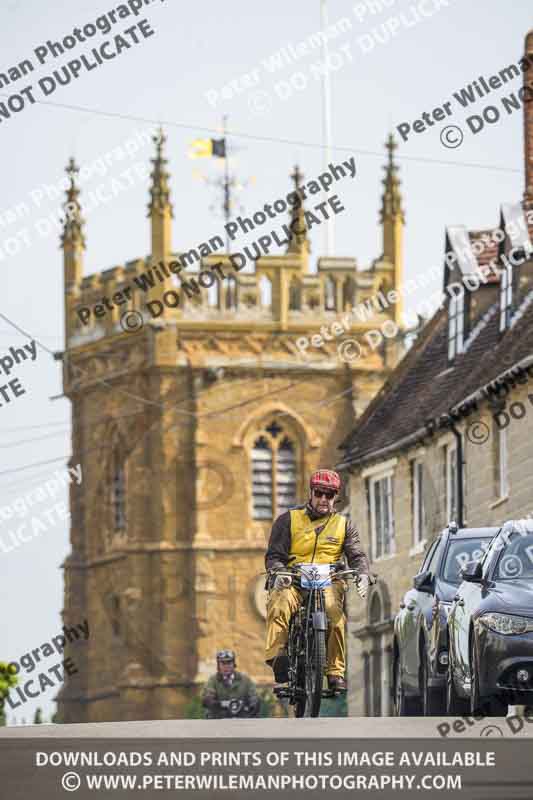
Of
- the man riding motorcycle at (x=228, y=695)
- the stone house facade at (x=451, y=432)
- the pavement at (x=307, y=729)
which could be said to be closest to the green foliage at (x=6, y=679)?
the man riding motorcycle at (x=228, y=695)

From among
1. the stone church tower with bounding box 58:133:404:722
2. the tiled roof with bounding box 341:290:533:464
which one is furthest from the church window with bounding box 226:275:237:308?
the tiled roof with bounding box 341:290:533:464

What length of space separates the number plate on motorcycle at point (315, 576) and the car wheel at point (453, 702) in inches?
69.7

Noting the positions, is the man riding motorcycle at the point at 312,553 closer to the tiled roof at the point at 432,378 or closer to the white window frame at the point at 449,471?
the tiled roof at the point at 432,378

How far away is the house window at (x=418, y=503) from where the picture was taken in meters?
45.2

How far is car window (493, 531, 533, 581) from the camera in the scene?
62.6 feet

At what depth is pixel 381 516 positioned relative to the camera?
4909cm

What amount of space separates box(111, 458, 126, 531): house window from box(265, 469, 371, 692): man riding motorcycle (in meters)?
68.2

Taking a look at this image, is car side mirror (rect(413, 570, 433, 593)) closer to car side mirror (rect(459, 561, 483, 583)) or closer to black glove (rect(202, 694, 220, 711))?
car side mirror (rect(459, 561, 483, 583))

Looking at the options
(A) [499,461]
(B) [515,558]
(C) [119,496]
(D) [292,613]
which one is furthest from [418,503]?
(C) [119,496]

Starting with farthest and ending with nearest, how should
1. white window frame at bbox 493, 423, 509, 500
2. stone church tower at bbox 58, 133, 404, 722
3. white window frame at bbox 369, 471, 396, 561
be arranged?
stone church tower at bbox 58, 133, 404, 722 < white window frame at bbox 369, 471, 396, 561 < white window frame at bbox 493, 423, 509, 500

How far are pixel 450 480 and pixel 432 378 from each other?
6.20 metres

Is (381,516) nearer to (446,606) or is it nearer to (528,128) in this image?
(528,128)
